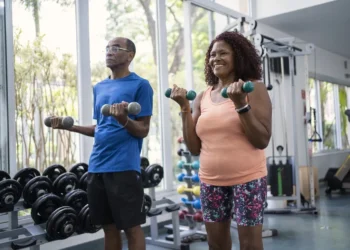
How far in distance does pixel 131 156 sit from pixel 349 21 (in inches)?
199

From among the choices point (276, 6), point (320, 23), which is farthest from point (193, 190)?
point (320, 23)

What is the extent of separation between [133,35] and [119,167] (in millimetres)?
2409

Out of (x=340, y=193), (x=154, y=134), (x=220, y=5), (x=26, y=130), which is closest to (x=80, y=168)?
(x=26, y=130)

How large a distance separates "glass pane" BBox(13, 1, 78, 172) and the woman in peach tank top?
188 cm

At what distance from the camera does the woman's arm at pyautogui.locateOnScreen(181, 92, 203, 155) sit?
4.48 feet

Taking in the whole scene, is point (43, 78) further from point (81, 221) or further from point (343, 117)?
point (343, 117)

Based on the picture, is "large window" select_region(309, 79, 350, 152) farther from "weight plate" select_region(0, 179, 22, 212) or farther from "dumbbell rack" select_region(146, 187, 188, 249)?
"weight plate" select_region(0, 179, 22, 212)

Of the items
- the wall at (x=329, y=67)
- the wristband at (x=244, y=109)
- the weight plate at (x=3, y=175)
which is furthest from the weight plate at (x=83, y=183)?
the wall at (x=329, y=67)

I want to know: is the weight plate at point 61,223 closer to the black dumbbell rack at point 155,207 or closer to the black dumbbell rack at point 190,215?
the black dumbbell rack at point 155,207

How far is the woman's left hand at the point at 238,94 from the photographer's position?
1143 mm

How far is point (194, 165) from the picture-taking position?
10.6 ft

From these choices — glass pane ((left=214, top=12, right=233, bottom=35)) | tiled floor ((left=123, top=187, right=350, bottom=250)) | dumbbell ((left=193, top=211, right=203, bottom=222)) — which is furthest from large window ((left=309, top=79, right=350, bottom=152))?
dumbbell ((left=193, top=211, right=203, bottom=222))

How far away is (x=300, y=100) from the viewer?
18.8ft

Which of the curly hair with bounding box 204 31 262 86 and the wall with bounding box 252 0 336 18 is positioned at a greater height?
the wall with bounding box 252 0 336 18
